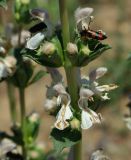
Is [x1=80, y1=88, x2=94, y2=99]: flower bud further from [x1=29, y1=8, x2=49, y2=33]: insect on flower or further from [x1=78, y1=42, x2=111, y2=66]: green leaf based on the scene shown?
[x1=29, y1=8, x2=49, y2=33]: insect on flower

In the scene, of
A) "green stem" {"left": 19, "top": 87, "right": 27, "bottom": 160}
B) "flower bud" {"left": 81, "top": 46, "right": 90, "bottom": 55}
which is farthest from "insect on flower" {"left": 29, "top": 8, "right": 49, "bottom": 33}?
"green stem" {"left": 19, "top": 87, "right": 27, "bottom": 160}

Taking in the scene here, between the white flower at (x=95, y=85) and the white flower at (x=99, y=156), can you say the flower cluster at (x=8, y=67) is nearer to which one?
the white flower at (x=95, y=85)

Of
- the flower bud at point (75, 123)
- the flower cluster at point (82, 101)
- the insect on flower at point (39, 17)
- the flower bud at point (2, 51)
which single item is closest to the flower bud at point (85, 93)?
the flower cluster at point (82, 101)

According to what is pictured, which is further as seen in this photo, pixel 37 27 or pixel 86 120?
pixel 37 27

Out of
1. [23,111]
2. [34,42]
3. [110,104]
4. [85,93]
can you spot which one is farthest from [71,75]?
[110,104]

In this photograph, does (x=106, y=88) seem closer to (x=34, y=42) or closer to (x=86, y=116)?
(x=86, y=116)

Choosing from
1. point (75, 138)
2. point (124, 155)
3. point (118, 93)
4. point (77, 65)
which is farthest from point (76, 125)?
point (118, 93)
